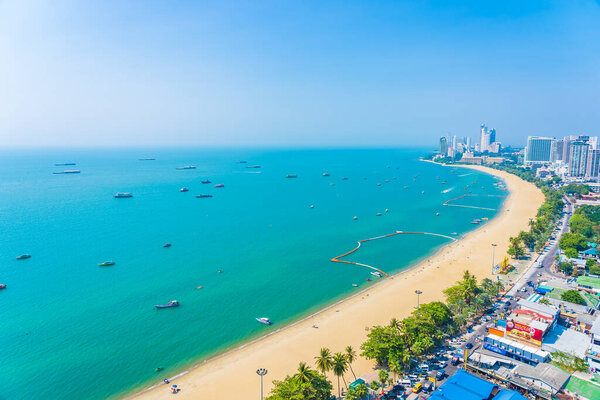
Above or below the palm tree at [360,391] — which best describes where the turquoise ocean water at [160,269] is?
below

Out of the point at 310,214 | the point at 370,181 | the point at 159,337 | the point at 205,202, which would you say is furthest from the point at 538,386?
the point at 370,181

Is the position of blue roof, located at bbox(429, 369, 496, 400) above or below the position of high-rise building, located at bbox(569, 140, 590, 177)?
below

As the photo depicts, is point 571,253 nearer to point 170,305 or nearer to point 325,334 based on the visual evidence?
point 325,334

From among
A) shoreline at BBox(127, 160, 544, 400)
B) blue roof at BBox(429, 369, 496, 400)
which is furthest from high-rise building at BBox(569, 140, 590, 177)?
blue roof at BBox(429, 369, 496, 400)

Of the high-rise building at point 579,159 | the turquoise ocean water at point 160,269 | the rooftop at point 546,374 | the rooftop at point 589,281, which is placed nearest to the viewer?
the rooftop at point 546,374

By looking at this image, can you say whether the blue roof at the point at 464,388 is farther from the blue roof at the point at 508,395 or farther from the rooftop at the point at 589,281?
the rooftop at the point at 589,281

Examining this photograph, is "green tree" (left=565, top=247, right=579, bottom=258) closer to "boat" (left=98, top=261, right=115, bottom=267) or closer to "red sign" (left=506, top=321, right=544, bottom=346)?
"red sign" (left=506, top=321, right=544, bottom=346)

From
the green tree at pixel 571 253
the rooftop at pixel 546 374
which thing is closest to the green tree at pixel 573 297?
the rooftop at pixel 546 374
